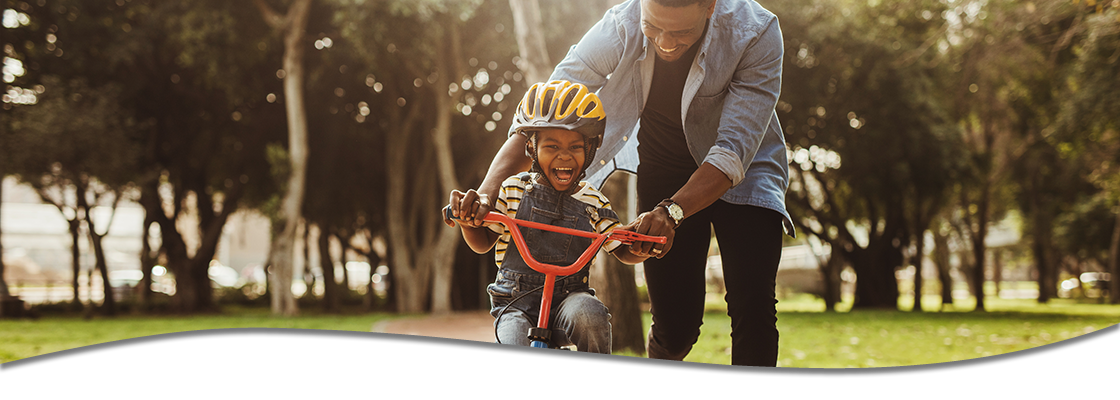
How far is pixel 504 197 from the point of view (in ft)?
5.11

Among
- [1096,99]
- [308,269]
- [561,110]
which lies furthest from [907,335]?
[308,269]

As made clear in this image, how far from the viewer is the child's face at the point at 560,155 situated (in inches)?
Result: 58.7

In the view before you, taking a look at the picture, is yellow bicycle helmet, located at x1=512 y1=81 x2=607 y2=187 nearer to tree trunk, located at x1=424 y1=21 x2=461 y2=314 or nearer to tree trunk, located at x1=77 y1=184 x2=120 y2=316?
tree trunk, located at x1=424 y1=21 x2=461 y2=314

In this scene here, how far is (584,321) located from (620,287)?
2.12 m

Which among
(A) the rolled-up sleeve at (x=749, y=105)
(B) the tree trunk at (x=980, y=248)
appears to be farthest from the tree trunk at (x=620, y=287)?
(B) the tree trunk at (x=980, y=248)

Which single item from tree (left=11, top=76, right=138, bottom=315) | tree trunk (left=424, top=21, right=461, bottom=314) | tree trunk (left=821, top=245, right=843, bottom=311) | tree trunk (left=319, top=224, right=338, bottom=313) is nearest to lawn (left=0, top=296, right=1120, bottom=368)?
tree (left=11, top=76, right=138, bottom=315)

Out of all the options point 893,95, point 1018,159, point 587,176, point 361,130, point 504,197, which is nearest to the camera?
point 504,197

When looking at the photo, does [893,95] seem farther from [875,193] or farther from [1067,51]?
[1067,51]

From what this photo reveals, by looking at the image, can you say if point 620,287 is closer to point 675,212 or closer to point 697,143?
point 697,143

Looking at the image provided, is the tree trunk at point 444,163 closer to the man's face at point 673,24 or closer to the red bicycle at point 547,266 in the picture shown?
the man's face at point 673,24

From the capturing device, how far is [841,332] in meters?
7.73

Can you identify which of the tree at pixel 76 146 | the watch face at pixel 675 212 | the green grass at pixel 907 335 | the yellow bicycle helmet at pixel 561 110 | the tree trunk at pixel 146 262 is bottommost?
the green grass at pixel 907 335

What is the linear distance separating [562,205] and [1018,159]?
42.0 ft

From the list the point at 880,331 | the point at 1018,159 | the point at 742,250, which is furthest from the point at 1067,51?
the point at 742,250
